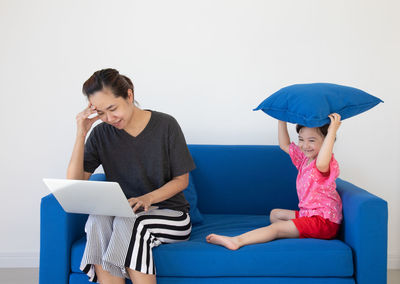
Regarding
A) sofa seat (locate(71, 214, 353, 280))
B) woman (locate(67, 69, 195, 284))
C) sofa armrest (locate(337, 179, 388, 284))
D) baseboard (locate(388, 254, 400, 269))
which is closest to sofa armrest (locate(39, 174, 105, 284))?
woman (locate(67, 69, 195, 284))

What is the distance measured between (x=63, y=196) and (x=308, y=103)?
114 centimetres

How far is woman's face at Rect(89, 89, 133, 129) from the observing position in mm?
1964

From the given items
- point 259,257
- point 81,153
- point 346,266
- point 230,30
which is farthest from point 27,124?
point 346,266

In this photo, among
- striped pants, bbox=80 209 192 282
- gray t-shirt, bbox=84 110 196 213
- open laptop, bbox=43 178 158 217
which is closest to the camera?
open laptop, bbox=43 178 158 217

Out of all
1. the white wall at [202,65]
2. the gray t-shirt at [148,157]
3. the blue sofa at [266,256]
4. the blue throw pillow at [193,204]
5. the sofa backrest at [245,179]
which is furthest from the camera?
the white wall at [202,65]

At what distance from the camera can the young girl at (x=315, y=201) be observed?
200 cm

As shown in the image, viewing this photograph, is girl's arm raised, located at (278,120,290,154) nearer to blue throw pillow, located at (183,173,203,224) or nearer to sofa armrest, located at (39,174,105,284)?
blue throw pillow, located at (183,173,203,224)

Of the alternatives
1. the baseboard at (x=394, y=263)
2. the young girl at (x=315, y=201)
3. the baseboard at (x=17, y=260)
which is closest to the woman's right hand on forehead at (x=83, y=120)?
the young girl at (x=315, y=201)

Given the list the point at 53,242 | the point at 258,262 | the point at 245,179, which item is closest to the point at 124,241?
the point at 53,242

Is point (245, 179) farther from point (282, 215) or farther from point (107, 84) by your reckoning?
point (107, 84)

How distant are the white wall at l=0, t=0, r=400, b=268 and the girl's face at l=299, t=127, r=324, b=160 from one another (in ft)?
2.31

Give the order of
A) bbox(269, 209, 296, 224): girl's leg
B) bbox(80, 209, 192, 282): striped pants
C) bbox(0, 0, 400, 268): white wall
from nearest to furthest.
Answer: bbox(80, 209, 192, 282): striped pants → bbox(269, 209, 296, 224): girl's leg → bbox(0, 0, 400, 268): white wall

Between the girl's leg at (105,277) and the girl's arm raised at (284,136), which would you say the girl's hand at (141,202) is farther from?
the girl's arm raised at (284,136)

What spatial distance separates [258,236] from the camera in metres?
2.02
